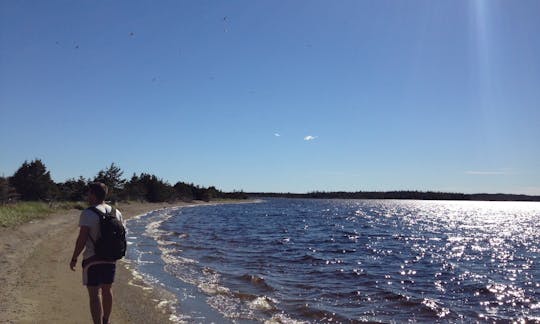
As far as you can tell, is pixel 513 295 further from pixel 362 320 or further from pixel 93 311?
pixel 93 311

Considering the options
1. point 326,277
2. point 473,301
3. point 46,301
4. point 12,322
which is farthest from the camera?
point 326,277

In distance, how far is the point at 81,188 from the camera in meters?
62.4

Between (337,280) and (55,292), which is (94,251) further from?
(337,280)

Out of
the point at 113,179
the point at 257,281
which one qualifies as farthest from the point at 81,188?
the point at 257,281

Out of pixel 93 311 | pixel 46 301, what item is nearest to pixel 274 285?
pixel 46 301

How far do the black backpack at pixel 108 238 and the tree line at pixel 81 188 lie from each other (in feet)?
16.2

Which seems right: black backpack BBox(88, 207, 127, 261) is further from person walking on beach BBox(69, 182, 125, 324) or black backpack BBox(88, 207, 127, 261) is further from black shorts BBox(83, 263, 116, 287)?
black shorts BBox(83, 263, 116, 287)

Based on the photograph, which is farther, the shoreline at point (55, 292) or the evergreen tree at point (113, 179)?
the evergreen tree at point (113, 179)

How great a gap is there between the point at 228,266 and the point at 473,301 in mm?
8972

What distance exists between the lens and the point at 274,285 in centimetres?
1457

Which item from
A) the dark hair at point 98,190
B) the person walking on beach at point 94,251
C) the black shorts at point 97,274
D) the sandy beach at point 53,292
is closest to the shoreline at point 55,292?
the sandy beach at point 53,292

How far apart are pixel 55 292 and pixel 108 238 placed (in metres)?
4.86

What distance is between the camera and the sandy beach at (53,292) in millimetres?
8633

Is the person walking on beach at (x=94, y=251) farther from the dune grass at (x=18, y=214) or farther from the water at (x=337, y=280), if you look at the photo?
the dune grass at (x=18, y=214)
